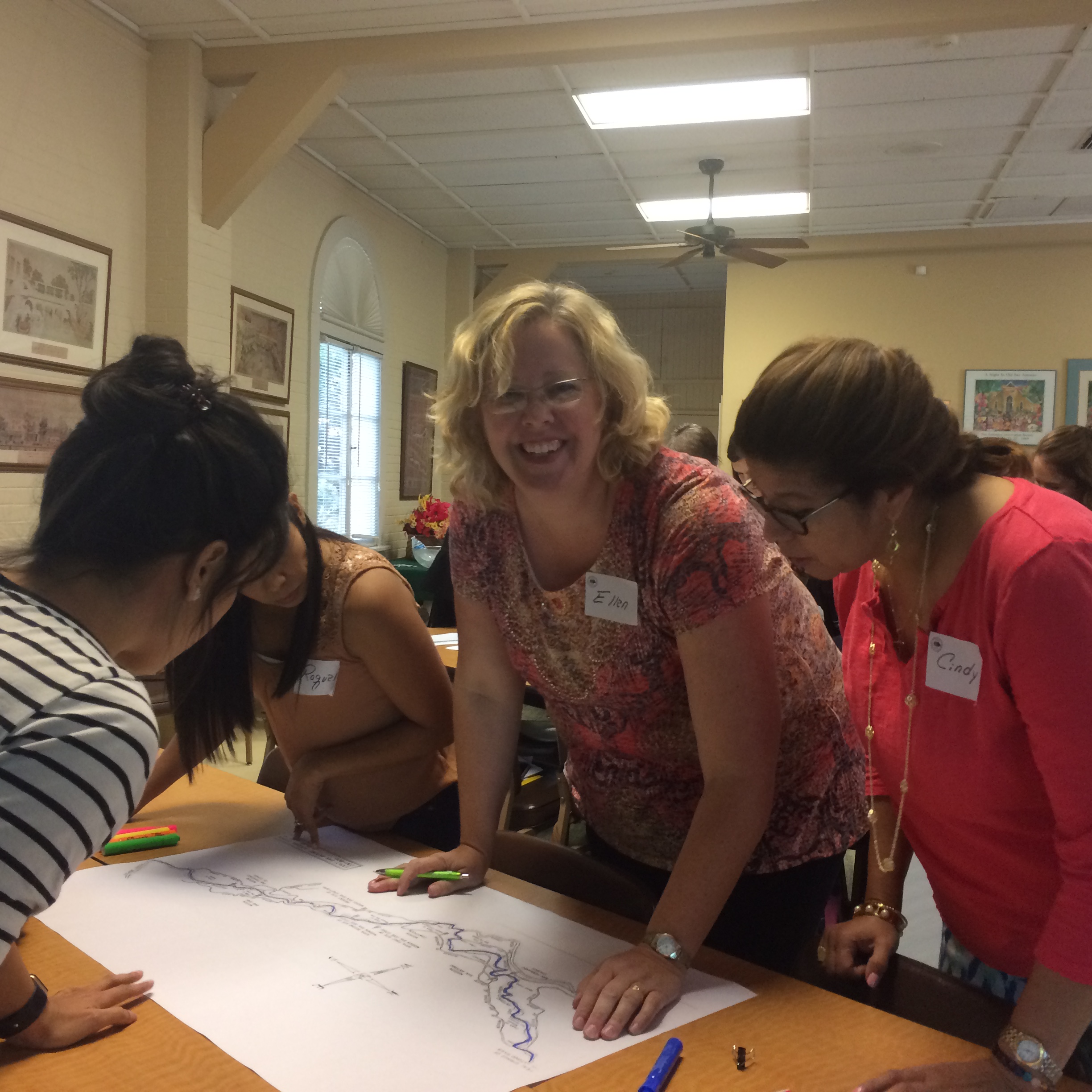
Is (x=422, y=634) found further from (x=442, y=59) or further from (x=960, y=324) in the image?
(x=960, y=324)

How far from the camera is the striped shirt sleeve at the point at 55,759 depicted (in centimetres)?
67

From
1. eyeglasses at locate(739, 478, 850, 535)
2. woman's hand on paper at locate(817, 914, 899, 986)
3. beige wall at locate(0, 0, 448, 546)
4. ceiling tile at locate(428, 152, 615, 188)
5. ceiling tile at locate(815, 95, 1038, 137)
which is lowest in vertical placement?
woman's hand on paper at locate(817, 914, 899, 986)

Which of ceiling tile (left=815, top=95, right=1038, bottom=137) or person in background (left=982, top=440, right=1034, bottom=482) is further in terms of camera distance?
ceiling tile (left=815, top=95, right=1038, bottom=137)

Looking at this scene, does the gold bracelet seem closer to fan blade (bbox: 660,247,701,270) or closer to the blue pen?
the blue pen

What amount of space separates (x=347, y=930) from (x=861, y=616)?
0.75 meters

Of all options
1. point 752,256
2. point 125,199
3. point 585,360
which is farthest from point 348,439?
point 585,360

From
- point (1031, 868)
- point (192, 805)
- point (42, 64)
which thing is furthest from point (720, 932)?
point (42, 64)

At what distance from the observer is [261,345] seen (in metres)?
5.04

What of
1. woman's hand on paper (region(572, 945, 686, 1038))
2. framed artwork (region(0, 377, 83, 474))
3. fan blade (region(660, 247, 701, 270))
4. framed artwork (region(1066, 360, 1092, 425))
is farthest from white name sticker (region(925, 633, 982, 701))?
framed artwork (region(1066, 360, 1092, 425))

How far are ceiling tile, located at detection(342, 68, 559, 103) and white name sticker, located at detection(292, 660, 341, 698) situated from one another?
361 centimetres

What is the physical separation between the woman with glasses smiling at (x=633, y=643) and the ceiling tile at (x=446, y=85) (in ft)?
11.6

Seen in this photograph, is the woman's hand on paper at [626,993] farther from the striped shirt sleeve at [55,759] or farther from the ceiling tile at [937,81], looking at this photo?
the ceiling tile at [937,81]

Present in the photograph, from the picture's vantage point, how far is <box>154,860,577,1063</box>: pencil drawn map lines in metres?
0.94

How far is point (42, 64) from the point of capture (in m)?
3.60
